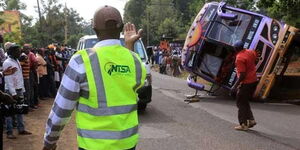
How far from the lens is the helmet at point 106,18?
122 inches

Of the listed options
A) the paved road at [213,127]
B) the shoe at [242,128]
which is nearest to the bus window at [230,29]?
the paved road at [213,127]

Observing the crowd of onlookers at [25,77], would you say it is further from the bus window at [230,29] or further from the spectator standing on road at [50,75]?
the bus window at [230,29]

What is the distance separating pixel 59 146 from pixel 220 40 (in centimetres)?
717

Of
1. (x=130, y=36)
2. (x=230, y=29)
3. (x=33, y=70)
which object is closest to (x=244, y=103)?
(x=230, y=29)

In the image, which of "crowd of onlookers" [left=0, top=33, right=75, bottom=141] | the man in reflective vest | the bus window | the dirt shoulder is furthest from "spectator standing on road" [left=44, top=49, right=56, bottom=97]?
the man in reflective vest

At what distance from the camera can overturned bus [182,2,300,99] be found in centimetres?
1341

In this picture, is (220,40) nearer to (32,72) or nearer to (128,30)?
(32,72)

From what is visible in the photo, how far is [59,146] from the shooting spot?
8.02 meters

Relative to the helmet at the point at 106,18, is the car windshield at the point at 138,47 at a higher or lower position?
lower

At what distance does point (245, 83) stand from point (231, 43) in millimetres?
4530

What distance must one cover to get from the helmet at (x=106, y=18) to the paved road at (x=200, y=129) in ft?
15.8

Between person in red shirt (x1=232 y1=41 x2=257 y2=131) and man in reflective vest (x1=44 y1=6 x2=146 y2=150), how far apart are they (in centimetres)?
628

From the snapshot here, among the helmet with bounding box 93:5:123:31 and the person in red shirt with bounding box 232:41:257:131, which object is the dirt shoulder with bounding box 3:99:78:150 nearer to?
the person in red shirt with bounding box 232:41:257:131

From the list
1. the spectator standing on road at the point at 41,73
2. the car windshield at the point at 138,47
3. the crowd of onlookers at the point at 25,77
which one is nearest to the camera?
the crowd of onlookers at the point at 25,77
